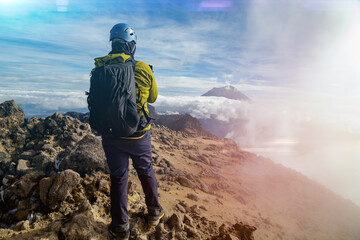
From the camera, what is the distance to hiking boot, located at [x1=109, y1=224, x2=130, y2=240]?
397 cm

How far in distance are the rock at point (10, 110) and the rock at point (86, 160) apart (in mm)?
12838

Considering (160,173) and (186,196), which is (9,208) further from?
(160,173)

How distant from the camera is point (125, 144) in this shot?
3.91 metres

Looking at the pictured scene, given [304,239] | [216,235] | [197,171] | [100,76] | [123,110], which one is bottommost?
[304,239]

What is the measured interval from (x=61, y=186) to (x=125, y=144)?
7.86 feet

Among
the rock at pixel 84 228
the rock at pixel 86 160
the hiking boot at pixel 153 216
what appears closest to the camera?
the rock at pixel 84 228

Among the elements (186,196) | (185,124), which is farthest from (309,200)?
(185,124)

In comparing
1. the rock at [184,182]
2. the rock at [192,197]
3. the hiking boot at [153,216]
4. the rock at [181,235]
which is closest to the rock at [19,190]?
the hiking boot at [153,216]

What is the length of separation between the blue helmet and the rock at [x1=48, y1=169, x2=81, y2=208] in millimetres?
3551

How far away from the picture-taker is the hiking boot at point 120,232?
3.97 metres

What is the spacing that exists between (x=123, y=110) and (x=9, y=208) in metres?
4.01

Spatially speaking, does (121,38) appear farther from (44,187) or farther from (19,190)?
(19,190)

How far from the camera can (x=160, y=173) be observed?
1230 centimetres

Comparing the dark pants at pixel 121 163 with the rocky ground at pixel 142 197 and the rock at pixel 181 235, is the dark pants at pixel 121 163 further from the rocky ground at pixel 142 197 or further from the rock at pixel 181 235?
the rock at pixel 181 235
